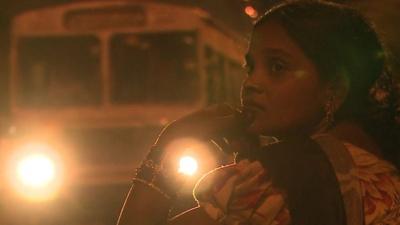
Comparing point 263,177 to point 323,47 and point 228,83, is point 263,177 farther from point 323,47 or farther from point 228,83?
point 228,83

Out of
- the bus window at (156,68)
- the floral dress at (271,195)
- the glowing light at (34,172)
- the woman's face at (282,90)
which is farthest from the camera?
the bus window at (156,68)

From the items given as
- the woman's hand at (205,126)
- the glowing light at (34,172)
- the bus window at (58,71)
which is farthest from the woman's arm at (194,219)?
the bus window at (58,71)

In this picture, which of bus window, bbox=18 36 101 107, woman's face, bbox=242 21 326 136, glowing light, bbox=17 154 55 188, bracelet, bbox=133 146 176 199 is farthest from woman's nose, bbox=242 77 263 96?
bus window, bbox=18 36 101 107

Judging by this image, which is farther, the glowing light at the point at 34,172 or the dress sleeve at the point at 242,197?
the glowing light at the point at 34,172

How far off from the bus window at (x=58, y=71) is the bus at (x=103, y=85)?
12 millimetres

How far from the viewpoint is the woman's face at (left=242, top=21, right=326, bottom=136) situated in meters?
1.68

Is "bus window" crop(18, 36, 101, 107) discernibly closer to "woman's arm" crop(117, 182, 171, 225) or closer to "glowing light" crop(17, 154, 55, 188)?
"glowing light" crop(17, 154, 55, 188)

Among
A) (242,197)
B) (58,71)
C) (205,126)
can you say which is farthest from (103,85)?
(242,197)

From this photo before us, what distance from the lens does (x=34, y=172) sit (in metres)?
8.93

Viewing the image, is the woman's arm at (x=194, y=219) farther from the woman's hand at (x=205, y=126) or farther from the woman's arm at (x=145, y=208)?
the woman's hand at (x=205, y=126)

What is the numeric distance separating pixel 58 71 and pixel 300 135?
27.2ft

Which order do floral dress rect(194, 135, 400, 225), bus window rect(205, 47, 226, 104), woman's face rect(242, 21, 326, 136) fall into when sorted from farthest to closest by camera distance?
bus window rect(205, 47, 226, 104) < woman's face rect(242, 21, 326, 136) < floral dress rect(194, 135, 400, 225)

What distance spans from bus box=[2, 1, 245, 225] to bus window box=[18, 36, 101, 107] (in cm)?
1

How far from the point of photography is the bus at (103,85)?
9.27 metres
